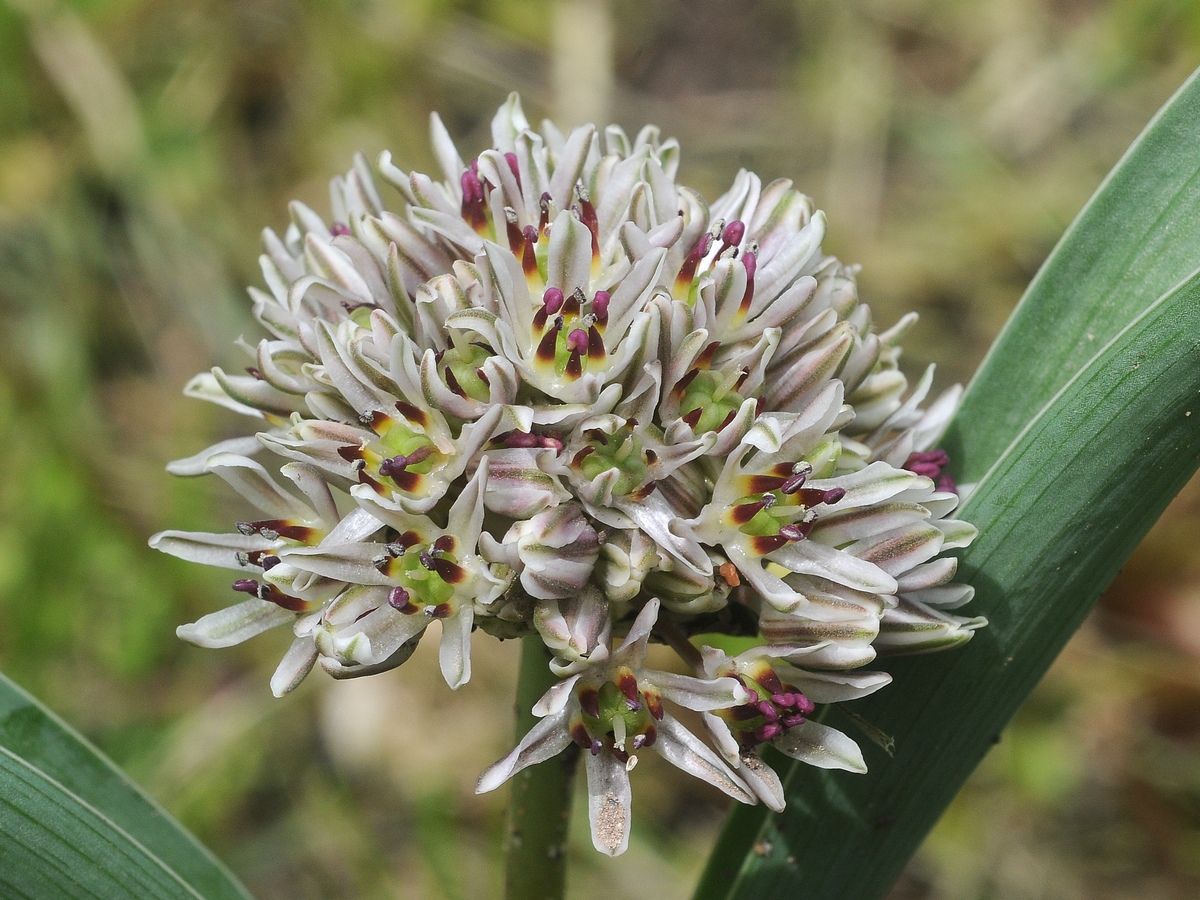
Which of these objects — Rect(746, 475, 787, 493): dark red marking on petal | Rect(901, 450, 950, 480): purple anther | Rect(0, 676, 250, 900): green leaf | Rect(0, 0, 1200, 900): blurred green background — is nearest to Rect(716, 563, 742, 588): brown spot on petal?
Rect(746, 475, 787, 493): dark red marking on petal

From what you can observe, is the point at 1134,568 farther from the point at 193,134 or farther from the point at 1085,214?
the point at 193,134

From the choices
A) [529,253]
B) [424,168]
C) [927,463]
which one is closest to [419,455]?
[529,253]

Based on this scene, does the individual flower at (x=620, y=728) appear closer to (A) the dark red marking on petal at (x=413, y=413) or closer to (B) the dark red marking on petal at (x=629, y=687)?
(B) the dark red marking on petal at (x=629, y=687)

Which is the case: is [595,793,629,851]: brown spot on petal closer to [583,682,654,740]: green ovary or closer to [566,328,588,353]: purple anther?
[583,682,654,740]: green ovary

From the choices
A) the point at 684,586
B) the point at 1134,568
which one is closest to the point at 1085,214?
the point at 684,586

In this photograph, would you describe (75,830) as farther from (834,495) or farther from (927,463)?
(927,463)
